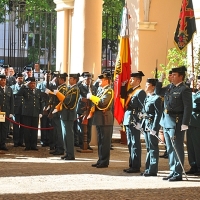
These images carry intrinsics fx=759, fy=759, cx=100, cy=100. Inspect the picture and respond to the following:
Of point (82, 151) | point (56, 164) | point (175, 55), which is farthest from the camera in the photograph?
point (175, 55)

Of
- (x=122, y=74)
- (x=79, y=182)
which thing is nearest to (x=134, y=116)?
(x=79, y=182)

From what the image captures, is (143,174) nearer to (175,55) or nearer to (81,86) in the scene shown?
(81,86)

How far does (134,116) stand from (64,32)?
10.2 meters

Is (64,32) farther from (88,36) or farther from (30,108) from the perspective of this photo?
(30,108)

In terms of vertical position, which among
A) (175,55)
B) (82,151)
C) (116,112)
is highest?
(175,55)

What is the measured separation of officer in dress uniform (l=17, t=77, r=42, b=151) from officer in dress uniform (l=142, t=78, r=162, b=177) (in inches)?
192

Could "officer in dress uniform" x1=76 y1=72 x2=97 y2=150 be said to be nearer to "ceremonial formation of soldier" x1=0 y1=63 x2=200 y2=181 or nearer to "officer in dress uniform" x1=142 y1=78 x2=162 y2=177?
"ceremonial formation of soldier" x1=0 y1=63 x2=200 y2=181

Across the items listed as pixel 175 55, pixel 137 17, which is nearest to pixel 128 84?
pixel 175 55

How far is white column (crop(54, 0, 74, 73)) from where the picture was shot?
21703mm

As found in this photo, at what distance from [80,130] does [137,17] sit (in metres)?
7.55

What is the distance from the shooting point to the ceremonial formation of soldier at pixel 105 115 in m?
11.7

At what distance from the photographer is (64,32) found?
22.4 m

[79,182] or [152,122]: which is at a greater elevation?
[152,122]

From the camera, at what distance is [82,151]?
1623 cm
